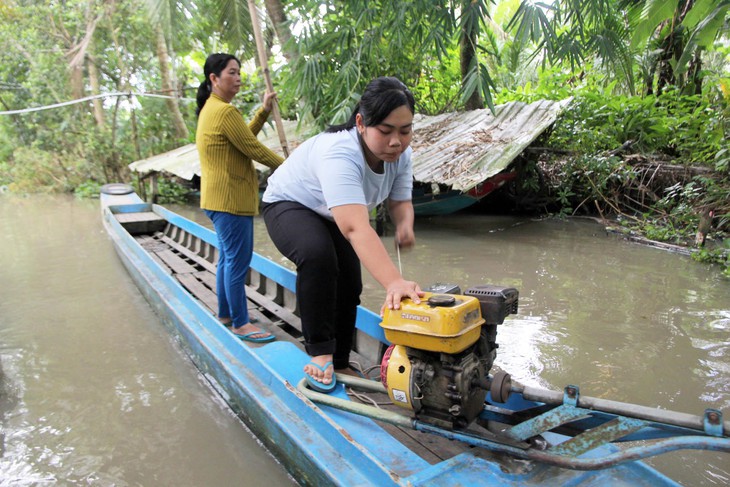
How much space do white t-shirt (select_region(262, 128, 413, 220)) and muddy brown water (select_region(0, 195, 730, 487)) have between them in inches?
51.3

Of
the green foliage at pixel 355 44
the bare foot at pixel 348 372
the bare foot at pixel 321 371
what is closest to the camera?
the bare foot at pixel 321 371

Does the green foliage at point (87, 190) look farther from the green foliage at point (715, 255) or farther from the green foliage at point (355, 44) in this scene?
the green foliage at point (715, 255)

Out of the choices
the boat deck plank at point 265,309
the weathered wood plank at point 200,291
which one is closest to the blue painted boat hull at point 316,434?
the boat deck plank at point 265,309

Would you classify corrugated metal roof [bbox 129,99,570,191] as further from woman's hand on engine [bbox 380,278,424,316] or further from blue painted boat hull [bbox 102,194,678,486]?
woman's hand on engine [bbox 380,278,424,316]

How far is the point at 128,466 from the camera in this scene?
7.88ft

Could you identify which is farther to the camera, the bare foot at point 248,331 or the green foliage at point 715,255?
the green foliage at point 715,255

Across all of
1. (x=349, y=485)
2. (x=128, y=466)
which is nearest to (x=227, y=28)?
(x=128, y=466)

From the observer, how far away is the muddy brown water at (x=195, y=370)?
2.43 meters

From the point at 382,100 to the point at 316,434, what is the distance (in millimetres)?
1328

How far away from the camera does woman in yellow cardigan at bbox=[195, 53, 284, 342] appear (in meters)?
2.73

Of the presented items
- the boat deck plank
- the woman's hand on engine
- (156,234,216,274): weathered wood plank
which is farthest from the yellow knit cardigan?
(156,234,216,274): weathered wood plank

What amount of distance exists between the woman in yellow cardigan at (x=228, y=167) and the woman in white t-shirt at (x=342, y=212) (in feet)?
1.67

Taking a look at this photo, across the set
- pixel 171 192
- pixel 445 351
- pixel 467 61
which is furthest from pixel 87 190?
pixel 445 351

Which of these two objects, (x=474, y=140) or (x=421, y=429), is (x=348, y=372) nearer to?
(x=421, y=429)
